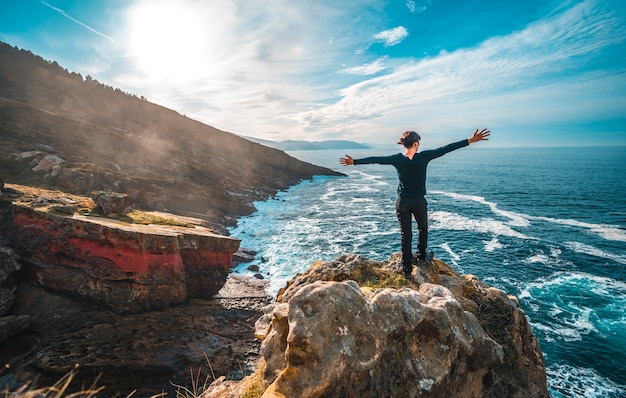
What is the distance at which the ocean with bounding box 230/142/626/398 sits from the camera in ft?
57.6

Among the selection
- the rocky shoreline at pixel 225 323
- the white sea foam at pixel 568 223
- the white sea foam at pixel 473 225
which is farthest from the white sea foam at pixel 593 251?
the rocky shoreline at pixel 225 323

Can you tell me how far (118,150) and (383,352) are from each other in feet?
180

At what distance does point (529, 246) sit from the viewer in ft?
107

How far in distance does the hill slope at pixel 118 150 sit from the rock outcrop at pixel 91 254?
22.7 feet

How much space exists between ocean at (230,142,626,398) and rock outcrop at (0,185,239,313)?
9.91 m

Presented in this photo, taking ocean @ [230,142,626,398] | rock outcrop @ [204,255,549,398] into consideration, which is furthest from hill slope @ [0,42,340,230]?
rock outcrop @ [204,255,549,398]

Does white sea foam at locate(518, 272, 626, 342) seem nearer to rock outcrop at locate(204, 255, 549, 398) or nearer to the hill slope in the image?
rock outcrop at locate(204, 255, 549, 398)

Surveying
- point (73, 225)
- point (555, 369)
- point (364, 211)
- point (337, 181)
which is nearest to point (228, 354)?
point (73, 225)

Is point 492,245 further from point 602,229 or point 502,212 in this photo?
point 502,212

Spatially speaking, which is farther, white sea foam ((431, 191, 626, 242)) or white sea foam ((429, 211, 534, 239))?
white sea foam ((429, 211, 534, 239))

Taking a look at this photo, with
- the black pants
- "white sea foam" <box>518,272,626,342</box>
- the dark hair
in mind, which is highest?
the dark hair

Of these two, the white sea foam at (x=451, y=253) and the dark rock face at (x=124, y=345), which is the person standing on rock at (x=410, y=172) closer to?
the dark rock face at (x=124, y=345)

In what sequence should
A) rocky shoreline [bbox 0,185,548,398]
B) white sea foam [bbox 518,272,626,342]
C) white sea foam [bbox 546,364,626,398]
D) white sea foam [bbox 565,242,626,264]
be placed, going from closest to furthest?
rocky shoreline [bbox 0,185,548,398], white sea foam [bbox 546,364,626,398], white sea foam [bbox 518,272,626,342], white sea foam [bbox 565,242,626,264]

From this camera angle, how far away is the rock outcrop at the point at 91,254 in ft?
56.0
